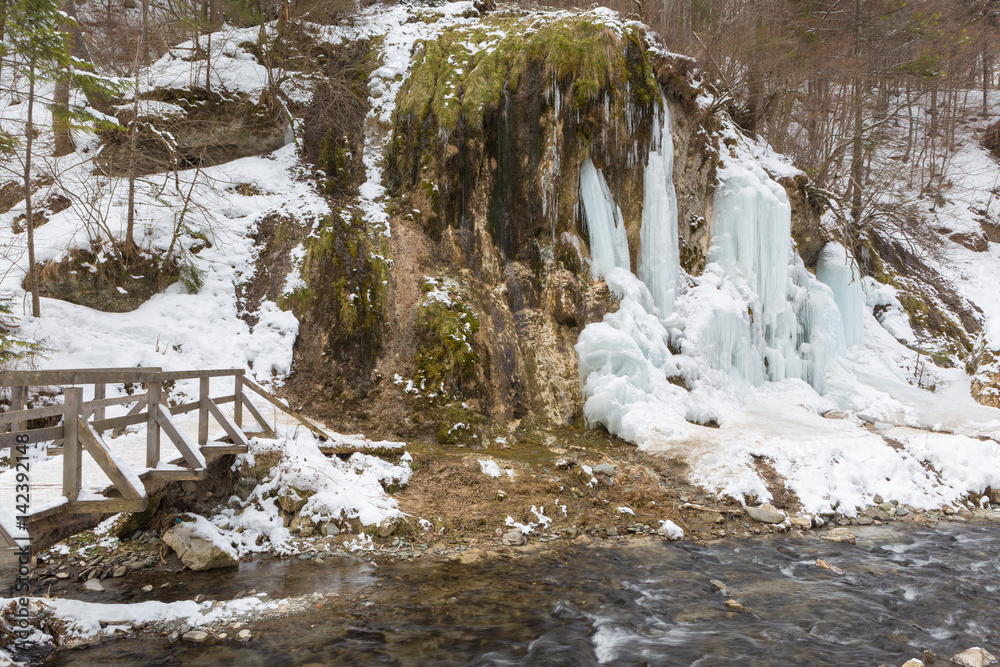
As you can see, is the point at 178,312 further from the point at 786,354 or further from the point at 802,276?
the point at 802,276

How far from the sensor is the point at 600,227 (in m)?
10.7

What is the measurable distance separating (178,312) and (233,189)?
351 centimetres

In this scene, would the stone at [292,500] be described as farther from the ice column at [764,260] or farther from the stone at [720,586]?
the ice column at [764,260]

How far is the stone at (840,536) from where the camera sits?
6.66m

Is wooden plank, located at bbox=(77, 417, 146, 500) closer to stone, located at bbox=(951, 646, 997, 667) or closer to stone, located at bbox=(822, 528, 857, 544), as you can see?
stone, located at bbox=(951, 646, 997, 667)

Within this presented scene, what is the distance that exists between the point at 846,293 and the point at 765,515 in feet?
29.9

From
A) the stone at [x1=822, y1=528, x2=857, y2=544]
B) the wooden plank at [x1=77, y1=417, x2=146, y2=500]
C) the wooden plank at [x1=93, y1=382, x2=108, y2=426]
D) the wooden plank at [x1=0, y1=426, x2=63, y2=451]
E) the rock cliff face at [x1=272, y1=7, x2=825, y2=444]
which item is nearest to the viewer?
the wooden plank at [x1=0, y1=426, x2=63, y2=451]

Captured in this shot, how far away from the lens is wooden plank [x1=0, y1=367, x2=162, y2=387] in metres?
3.73

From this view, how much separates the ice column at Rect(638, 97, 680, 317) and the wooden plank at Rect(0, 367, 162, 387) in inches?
349

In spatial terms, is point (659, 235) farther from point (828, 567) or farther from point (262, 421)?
point (262, 421)

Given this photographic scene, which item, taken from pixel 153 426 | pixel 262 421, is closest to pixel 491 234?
pixel 262 421

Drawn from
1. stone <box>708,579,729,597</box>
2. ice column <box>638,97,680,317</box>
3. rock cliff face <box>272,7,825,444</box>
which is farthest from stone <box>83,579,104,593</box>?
ice column <box>638,97,680,317</box>

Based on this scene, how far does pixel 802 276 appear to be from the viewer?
43.2 ft

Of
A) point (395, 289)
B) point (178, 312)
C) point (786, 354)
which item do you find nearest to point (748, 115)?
point (786, 354)
